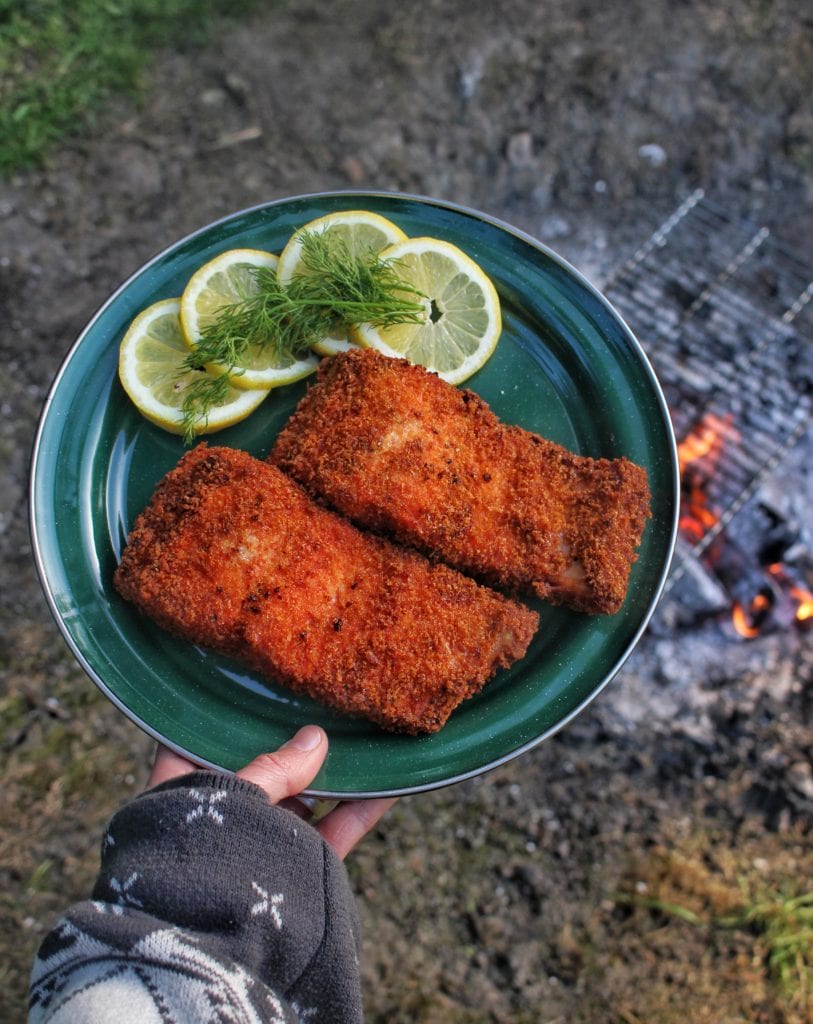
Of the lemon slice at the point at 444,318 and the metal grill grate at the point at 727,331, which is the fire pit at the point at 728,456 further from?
the lemon slice at the point at 444,318

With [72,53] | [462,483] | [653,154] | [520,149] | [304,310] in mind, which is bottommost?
[462,483]

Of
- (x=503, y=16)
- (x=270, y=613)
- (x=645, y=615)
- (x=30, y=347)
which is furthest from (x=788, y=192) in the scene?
(x=30, y=347)

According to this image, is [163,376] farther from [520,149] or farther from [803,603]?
[803,603]

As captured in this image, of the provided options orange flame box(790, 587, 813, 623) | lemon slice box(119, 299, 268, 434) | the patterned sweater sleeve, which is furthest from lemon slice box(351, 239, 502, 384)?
orange flame box(790, 587, 813, 623)

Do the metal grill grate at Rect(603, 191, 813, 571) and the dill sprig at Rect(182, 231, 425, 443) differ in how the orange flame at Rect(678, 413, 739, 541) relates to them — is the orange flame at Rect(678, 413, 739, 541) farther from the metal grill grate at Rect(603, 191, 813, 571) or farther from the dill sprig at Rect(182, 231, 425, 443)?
the dill sprig at Rect(182, 231, 425, 443)

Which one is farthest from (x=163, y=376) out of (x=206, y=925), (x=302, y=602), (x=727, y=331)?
(x=727, y=331)
